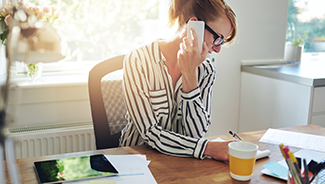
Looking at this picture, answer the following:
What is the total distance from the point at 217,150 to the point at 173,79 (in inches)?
16.0

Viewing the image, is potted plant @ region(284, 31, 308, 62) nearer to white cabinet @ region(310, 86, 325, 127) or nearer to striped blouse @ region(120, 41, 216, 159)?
white cabinet @ region(310, 86, 325, 127)

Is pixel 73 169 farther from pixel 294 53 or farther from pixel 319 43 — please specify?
pixel 319 43

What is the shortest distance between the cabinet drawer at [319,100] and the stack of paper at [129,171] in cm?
121

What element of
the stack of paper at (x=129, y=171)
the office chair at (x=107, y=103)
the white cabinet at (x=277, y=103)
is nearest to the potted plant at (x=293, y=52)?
the white cabinet at (x=277, y=103)

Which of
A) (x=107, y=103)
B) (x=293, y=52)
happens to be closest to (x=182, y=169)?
(x=107, y=103)

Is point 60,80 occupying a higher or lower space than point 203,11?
lower

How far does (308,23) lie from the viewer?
2648 millimetres

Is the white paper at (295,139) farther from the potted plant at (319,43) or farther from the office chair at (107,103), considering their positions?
the potted plant at (319,43)

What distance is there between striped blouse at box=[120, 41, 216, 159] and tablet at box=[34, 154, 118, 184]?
205mm

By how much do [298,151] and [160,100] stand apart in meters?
0.51

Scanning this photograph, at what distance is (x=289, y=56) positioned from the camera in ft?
7.66

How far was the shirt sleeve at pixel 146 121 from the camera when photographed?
90cm

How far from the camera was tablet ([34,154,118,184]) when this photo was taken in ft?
2.38

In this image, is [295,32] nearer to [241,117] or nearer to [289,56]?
[289,56]
